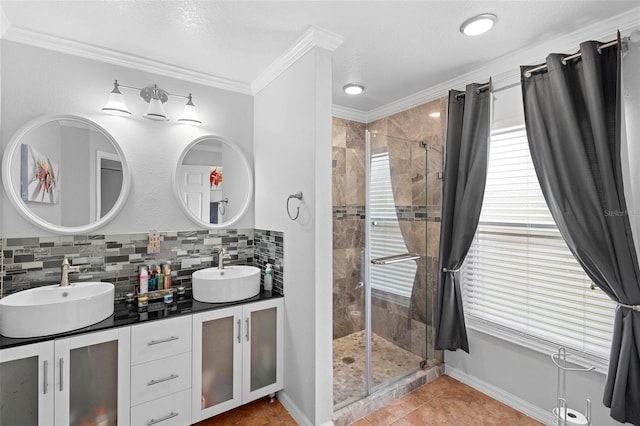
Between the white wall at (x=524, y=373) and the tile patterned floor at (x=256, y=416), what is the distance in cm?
143

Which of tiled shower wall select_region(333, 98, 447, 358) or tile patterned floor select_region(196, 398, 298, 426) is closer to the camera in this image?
tile patterned floor select_region(196, 398, 298, 426)

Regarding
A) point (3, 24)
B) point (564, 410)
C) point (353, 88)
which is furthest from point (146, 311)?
A: point (564, 410)

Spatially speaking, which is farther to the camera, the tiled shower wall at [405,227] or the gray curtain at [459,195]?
the tiled shower wall at [405,227]

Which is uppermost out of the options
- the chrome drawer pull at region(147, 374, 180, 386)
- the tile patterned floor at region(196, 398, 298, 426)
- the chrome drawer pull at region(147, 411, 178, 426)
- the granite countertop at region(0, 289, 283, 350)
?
the granite countertop at region(0, 289, 283, 350)

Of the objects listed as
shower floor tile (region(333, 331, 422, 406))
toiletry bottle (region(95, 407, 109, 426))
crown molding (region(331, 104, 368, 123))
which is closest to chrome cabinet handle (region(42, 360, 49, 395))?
toiletry bottle (region(95, 407, 109, 426))

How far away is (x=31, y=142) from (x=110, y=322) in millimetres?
1204

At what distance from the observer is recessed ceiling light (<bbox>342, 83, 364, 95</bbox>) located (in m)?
2.61

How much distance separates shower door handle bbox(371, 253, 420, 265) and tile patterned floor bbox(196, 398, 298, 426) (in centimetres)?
122

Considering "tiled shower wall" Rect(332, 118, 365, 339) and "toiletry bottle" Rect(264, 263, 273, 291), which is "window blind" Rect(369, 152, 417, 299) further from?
"toiletry bottle" Rect(264, 263, 273, 291)

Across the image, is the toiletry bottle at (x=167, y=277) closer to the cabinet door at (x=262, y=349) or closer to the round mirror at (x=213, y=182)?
the round mirror at (x=213, y=182)

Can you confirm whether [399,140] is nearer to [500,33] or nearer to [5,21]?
[500,33]

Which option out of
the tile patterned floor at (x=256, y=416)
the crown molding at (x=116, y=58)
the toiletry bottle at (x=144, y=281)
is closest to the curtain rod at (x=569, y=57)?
the crown molding at (x=116, y=58)

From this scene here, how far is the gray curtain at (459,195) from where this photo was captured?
7.27 ft

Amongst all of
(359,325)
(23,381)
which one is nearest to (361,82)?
(359,325)
